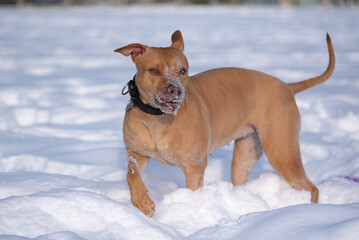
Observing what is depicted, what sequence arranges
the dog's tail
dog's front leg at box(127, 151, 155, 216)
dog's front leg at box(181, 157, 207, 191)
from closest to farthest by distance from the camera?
dog's front leg at box(127, 151, 155, 216) → dog's front leg at box(181, 157, 207, 191) → the dog's tail

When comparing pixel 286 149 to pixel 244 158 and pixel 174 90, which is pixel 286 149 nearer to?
pixel 244 158

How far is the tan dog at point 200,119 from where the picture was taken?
308 cm

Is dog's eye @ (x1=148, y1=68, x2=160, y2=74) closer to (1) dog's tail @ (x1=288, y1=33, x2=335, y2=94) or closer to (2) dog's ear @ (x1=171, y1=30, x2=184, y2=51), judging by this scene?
(2) dog's ear @ (x1=171, y1=30, x2=184, y2=51)

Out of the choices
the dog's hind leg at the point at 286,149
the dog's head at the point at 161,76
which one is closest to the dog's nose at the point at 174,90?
the dog's head at the point at 161,76

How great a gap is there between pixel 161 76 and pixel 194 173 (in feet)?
2.38

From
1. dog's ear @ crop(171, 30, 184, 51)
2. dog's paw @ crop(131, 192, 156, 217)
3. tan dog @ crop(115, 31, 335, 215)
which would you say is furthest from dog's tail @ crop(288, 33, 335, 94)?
dog's paw @ crop(131, 192, 156, 217)

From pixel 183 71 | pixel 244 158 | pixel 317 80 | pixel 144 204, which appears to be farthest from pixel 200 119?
pixel 317 80

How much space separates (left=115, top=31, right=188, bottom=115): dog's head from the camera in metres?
2.90

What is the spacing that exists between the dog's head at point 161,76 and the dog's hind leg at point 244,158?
1.12m

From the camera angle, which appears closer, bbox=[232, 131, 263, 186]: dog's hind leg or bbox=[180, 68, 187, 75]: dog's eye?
bbox=[180, 68, 187, 75]: dog's eye

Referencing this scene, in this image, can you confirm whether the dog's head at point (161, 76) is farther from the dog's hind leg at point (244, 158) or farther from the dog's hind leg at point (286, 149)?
the dog's hind leg at point (244, 158)

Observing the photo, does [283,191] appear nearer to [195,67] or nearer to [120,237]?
[120,237]

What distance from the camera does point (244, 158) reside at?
4059 millimetres

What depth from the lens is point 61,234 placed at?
7.46 feet
